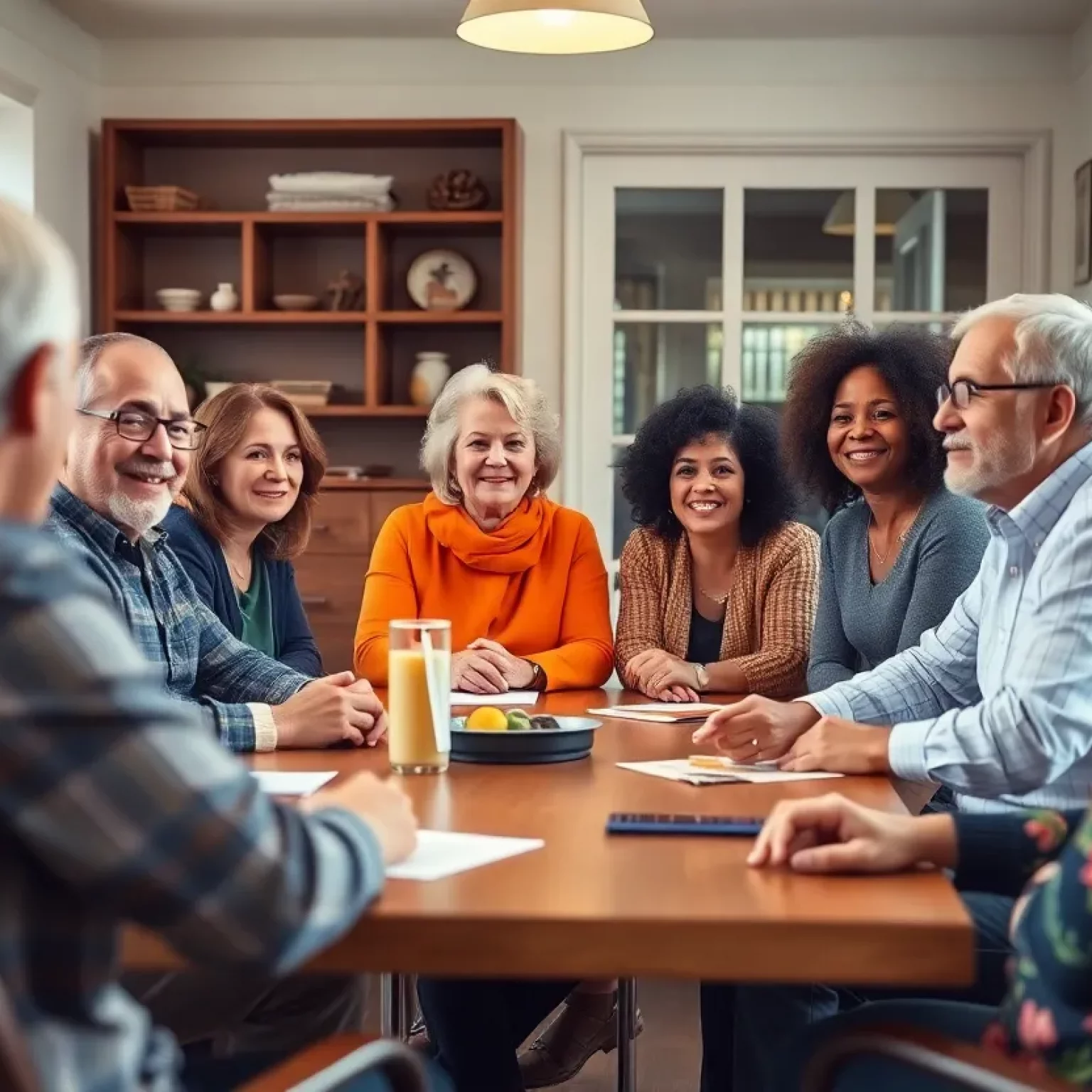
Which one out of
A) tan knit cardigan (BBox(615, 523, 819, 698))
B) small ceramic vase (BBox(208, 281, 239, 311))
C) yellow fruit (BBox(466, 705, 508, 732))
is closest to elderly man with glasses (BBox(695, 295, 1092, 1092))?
yellow fruit (BBox(466, 705, 508, 732))

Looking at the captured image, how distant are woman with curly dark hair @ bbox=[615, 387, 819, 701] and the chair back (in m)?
2.08

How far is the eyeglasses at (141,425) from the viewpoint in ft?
7.40

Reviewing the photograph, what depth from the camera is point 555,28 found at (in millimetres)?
2947

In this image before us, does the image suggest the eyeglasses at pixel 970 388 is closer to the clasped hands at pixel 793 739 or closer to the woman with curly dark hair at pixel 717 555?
the clasped hands at pixel 793 739

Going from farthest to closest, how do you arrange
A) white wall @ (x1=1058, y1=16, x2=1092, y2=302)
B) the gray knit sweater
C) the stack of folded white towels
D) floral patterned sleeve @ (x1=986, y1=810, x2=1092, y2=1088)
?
the stack of folded white towels → white wall @ (x1=1058, y1=16, x2=1092, y2=302) → the gray knit sweater → floral patterned sleeve @ (x1=986, y1=810, x2=1092, y2=1088)

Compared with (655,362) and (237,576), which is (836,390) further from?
(655,362)

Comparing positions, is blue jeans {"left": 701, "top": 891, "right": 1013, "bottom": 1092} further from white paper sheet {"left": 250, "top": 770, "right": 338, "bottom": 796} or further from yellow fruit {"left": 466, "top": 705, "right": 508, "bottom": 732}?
white paper sheet {"left": 250, "top": 770, "right": 338, "bottom": 796}

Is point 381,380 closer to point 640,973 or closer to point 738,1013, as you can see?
point 738,1013

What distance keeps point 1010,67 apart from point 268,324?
8.86 feet

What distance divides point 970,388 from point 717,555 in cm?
107

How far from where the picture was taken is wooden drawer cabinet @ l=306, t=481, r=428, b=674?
500 cm

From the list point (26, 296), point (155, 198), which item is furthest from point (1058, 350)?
point (155, 198)

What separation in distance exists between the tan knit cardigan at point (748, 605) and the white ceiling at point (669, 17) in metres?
2.39

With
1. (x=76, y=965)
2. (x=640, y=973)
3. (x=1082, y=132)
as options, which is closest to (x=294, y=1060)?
(x=640, y=973)
